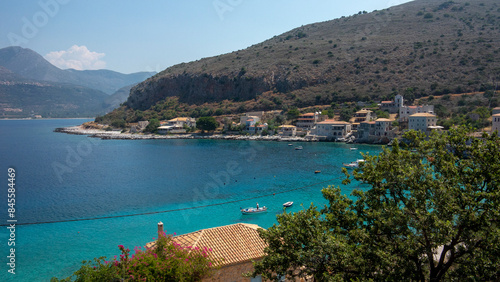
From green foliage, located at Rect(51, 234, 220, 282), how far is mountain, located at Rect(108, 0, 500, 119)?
268 feet

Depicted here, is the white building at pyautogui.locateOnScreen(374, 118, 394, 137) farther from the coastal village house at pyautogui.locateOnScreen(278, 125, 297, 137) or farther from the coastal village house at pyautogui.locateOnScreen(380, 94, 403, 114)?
the coastal village house at pyautogui.locateOnScreen(278, 125, 297, 137)

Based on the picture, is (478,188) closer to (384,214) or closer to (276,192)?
(384,214)

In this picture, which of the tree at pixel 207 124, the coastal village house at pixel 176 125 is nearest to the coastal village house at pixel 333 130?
the tree at pixel 207 124

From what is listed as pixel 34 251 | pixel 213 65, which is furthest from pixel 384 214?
pixel 213 65

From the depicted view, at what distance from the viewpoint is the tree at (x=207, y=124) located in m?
87.1

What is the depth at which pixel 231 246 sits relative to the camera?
11.9m

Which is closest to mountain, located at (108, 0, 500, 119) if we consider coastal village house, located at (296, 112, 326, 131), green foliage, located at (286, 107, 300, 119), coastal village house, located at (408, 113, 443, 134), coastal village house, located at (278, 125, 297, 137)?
green foliage, located at (286, 107, 300, 119)

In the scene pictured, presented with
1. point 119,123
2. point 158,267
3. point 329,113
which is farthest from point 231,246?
point 119,123

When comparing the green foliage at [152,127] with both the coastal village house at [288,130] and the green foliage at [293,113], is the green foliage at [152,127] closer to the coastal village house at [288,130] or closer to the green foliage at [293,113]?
the coastal village house at [288,130]

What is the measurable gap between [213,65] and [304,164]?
299 feet

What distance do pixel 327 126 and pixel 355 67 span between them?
34093 millimetres

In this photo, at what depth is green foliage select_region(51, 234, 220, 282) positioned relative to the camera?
359 inches

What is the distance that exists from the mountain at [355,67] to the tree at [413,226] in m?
79.4

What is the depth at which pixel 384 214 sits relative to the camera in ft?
27.5
